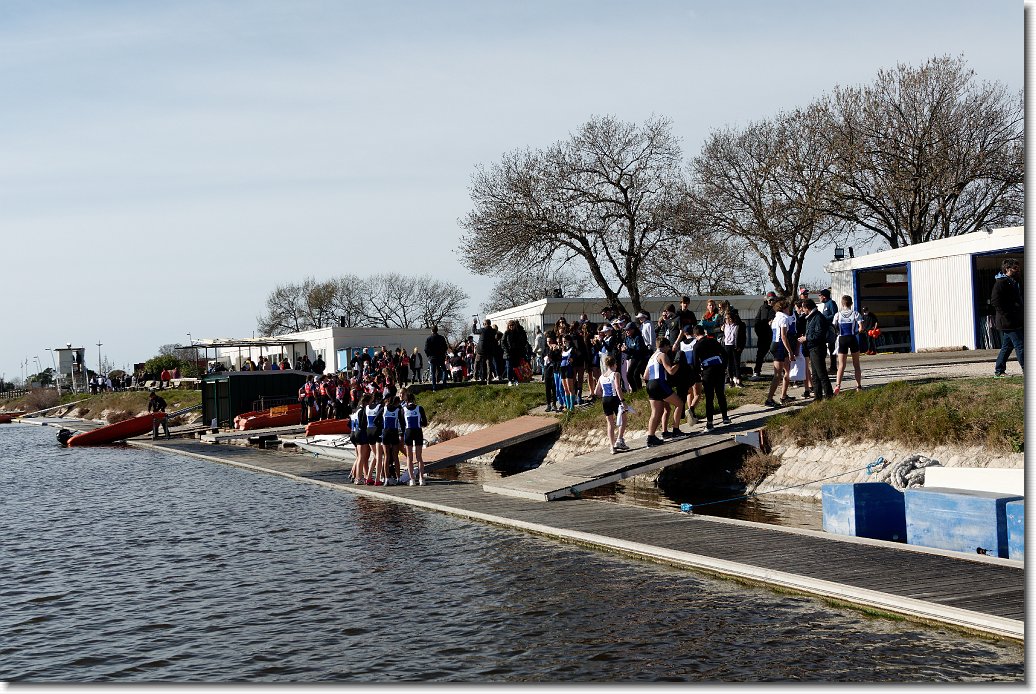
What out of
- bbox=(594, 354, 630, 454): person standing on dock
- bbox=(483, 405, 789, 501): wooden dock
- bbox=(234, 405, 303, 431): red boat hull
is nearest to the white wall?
bbox=(483, 405, 789, 501): wooden dock

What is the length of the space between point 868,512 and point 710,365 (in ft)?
21.6

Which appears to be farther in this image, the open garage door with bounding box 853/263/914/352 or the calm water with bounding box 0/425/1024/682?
the open garage door with bounding box 853/263/914/352

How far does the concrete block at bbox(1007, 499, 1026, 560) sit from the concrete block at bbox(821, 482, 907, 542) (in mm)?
1926

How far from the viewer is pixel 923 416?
16781 millimetres

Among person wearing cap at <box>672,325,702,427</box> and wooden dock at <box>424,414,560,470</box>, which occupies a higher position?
person wearing cap at <box>672,325,702,427</box>

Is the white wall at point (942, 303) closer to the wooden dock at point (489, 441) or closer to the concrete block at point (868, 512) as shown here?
the wooden dock at point (489, 441)

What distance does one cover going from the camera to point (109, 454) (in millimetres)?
36000

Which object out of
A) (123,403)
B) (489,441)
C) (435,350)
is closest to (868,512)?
(489,441)

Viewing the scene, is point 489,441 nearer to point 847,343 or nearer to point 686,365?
point 686,365

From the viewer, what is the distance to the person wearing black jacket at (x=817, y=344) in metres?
18.3

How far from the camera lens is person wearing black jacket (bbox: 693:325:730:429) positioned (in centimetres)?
1877

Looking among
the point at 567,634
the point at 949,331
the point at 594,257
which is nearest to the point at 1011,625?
the point at 567,634

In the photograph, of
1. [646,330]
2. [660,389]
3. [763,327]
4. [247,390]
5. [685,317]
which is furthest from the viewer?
[247,390]

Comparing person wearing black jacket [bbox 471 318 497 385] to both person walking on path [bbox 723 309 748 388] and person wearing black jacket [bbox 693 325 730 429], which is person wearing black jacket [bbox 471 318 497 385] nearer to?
person walking on path [bbox 723 309 748 388]
